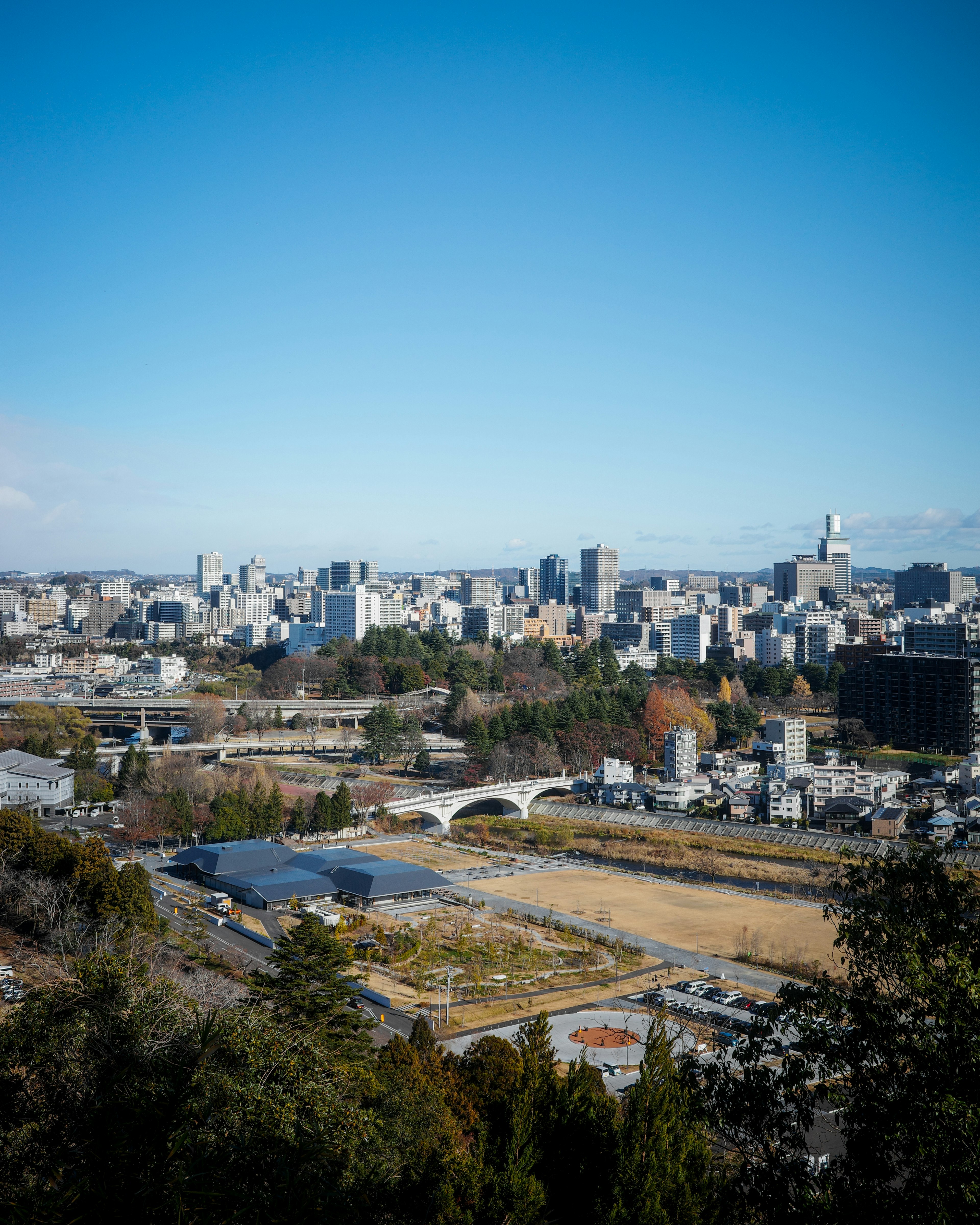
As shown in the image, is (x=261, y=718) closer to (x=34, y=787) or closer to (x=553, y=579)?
(x=34, y=787)

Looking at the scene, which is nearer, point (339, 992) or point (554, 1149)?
point (554, 1149)

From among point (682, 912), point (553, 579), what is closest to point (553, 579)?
point (553, 579)

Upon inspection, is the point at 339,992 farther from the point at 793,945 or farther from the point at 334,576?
the point at 334,576

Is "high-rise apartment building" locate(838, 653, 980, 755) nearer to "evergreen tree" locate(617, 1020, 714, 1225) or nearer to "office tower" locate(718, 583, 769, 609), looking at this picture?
"evergreen tree" locate(617, 1020, 714, 1225)

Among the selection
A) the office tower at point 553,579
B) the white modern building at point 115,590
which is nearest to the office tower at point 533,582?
the office tower at point 553,579

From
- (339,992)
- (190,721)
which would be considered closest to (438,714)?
(190,721)

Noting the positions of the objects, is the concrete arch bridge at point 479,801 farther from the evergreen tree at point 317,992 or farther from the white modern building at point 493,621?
the white modern building at point 493,621
